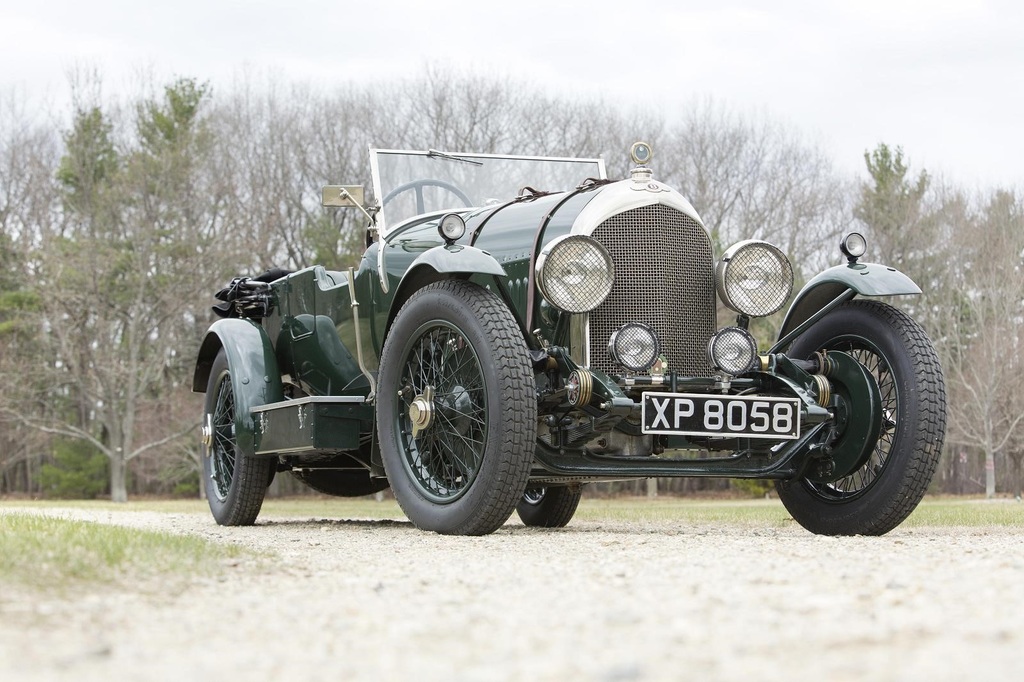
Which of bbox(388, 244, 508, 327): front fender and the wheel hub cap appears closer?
bbox(388, 244, 508, 327): front fender

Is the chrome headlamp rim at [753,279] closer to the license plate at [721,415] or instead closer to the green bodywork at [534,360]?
the green bodywork at [534,360]

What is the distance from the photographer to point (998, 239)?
94.9 feet

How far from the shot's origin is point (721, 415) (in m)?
6.12

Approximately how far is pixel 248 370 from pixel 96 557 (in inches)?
165

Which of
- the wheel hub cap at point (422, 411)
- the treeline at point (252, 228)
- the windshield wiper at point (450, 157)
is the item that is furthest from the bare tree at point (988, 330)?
the wheel hub cap at point (422, 411)

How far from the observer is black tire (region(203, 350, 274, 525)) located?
8445 mm

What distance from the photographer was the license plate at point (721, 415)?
5.99 metres

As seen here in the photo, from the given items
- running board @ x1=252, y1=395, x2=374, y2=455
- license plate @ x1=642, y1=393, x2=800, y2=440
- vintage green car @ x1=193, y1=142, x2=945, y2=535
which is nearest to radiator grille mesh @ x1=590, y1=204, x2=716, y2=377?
vintage green car @ x1=193, y1=142, x2=945, y2=535

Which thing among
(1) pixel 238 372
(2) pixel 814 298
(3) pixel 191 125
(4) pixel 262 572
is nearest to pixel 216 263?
(3) pixel 191 125

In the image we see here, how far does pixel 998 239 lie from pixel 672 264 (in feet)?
80.9

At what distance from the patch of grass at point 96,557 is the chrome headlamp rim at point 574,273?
2072 mm

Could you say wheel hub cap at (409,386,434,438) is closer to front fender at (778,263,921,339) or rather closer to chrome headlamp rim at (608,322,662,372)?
chrome headlamp rim at (608,322,662,372)

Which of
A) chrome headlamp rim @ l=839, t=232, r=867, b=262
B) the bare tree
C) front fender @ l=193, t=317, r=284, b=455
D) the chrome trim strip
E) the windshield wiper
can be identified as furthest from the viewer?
the bare tree

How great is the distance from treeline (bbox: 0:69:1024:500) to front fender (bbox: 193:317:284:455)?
18375mm
